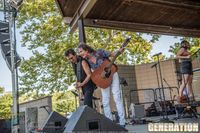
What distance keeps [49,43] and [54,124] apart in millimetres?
9169

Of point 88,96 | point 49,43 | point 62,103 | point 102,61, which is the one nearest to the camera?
point 88,96

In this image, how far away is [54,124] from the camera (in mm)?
3619

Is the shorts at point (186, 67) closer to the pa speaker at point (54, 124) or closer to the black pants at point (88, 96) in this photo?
the black pants at point (88, 96)

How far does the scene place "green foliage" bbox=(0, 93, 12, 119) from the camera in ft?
45.2

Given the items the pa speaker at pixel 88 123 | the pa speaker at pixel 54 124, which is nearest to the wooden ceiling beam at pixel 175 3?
the pa speaker at pixel 54 124

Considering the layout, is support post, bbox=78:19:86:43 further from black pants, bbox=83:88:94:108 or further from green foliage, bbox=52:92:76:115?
green foliage, bbox=52:92:76:115

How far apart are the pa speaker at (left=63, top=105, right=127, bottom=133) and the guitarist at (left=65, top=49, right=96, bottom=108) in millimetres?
970

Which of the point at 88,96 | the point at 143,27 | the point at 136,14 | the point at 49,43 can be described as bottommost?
A: the point at 88,96

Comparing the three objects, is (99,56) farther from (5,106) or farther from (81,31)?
(5,106)

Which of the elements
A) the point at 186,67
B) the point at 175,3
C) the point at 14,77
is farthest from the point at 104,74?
the point at 14,77

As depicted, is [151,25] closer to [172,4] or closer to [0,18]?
[172,4]

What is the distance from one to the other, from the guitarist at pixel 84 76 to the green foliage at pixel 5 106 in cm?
1028

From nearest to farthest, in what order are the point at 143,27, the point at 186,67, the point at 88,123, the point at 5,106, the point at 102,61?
1. the point at 88,123
2. the point at 102,61
3. the point at 186,67
4. the point at 143,27
5. the point at 5,106

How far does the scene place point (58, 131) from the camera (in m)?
3.50
